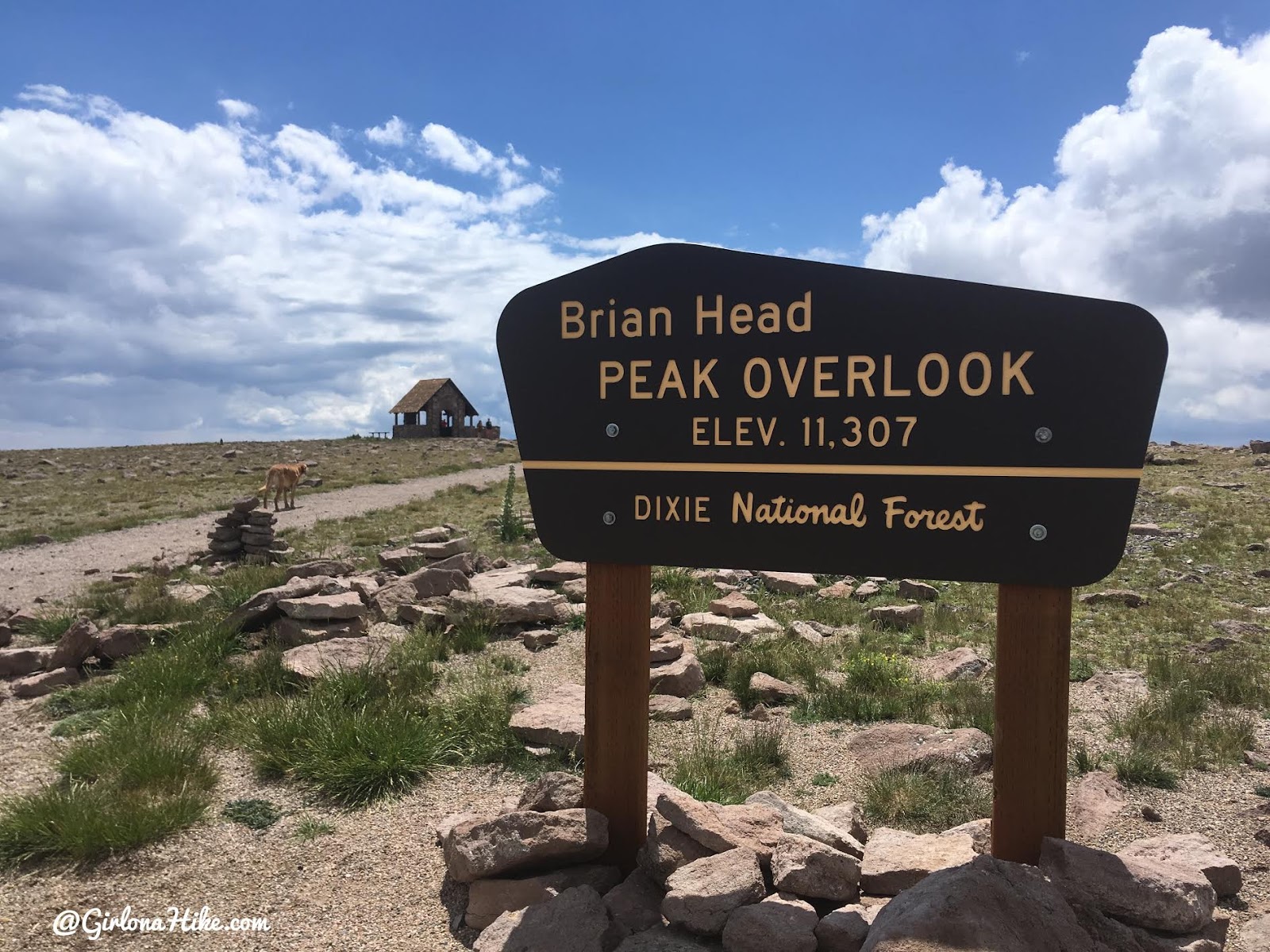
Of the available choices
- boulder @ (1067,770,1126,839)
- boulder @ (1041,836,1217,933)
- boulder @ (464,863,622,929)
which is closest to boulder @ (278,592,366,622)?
boulder @ (464,863,622,929)

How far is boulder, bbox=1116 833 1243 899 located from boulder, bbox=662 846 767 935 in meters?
1.74

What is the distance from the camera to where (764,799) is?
4590mm

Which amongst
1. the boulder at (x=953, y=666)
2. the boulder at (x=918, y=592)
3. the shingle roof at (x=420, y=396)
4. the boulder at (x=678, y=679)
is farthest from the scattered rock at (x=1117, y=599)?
the shingle roof at (x=420, y=396)

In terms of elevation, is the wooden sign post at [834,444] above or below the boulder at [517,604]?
above

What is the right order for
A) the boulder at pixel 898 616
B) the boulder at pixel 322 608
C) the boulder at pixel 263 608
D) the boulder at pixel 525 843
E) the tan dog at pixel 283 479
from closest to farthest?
the boulder at pixel 525 843, the boulder at pixel 322 608, the boulder at pixel 263 608, the boulder at pixel 898 616, the tan dog at pixel 283 479

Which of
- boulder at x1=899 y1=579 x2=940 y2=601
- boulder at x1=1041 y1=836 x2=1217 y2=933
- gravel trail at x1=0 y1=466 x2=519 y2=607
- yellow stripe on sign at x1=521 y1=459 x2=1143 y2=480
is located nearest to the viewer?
boulder at x1=1041 y1=836 x2=1217 y2=933

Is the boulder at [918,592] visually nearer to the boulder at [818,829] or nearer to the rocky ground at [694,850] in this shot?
the rocky ground at [694,850]

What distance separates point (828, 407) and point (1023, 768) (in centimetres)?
184

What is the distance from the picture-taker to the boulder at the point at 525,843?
13.1ft

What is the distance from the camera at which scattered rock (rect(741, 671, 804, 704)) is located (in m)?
7.17

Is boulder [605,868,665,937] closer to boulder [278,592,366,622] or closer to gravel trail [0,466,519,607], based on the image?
boulder [278,592,366,622]

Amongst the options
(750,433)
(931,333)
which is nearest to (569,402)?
(750,433)

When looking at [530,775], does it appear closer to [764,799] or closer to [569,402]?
[764,799]

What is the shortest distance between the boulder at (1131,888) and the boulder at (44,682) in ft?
28.5
